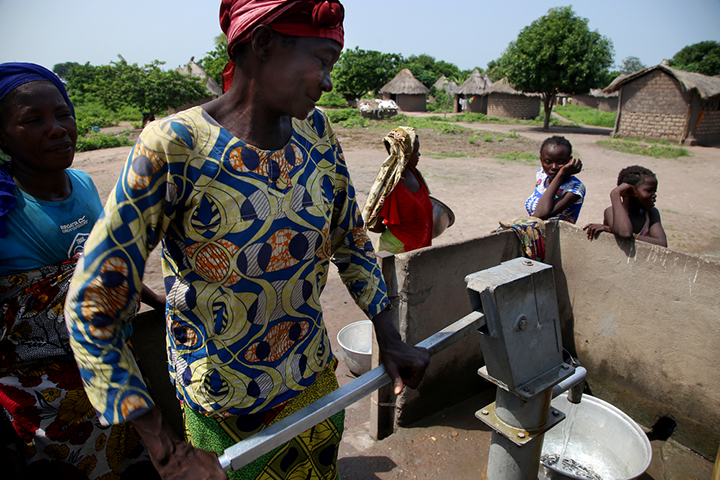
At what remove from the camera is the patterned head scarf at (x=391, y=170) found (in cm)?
335

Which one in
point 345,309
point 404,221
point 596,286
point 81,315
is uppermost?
point 81,315

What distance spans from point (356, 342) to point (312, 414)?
109 inches


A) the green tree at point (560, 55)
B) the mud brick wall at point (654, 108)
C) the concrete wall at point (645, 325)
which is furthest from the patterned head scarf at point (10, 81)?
the green tree at point (560, 55)

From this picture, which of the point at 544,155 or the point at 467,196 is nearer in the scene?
the point at 544,155

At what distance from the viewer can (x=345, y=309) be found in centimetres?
447

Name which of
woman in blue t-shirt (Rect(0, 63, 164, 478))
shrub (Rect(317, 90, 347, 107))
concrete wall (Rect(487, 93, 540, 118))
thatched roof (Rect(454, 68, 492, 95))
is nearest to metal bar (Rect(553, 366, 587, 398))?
woman in blue t-shirt (Rect(0, 63, 164, 478))

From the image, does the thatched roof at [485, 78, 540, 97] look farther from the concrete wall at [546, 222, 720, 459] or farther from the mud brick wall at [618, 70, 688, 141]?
the concrete wall at [546, 222, 720, 459]

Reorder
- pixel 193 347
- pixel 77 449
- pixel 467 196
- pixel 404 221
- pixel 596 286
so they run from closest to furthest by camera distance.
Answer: pixel 193 347, pixel 77 449, pixel 596 286, pixel 404 221, pixel 467 196

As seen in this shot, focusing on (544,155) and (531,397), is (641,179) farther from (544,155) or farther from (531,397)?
(531,397)

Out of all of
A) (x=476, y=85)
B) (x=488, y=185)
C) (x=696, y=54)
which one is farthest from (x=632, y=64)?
(x=488, y=185)

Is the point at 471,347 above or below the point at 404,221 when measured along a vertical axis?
below

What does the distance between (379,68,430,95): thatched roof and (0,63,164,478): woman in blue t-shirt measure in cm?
3386

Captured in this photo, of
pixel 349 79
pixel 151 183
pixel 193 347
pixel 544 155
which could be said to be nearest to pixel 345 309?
pixel 544 155

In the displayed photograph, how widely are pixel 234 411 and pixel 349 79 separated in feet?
126
